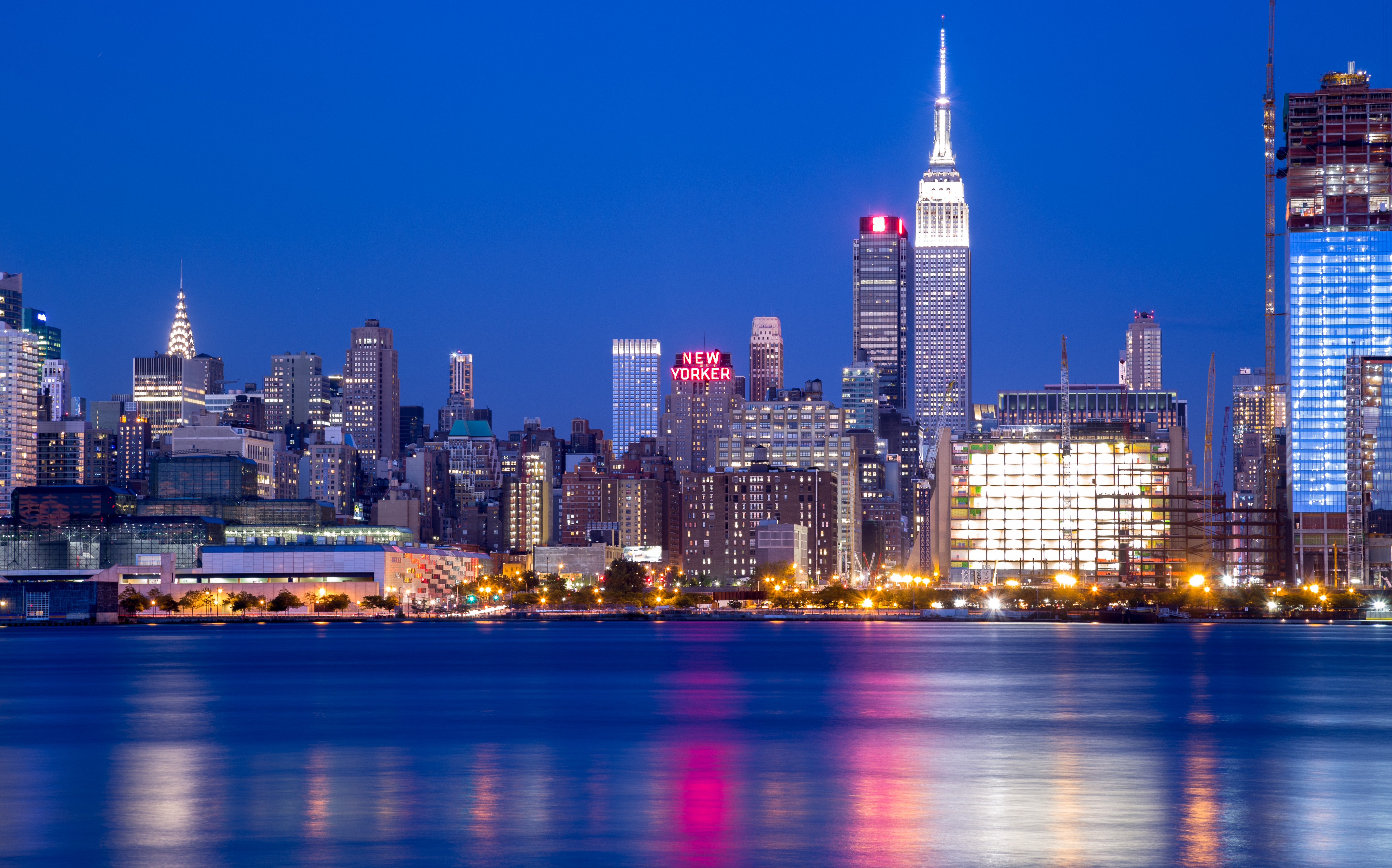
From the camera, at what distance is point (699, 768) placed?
5209cm

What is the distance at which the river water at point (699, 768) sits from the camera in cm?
3634

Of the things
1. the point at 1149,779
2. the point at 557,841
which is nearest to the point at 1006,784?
the point at 1149,779

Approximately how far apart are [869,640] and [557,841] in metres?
134

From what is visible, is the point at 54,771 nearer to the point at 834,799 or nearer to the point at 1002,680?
the point at 834,799

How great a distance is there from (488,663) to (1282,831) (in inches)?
3703

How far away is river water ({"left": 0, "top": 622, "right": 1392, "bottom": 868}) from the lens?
36344 mm

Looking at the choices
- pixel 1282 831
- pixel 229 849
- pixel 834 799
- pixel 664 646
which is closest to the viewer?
pixel 229 849

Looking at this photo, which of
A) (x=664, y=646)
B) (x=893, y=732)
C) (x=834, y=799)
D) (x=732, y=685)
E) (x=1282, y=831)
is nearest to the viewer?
(x=1282, y=831)

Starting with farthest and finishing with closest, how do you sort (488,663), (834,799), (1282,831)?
1. (488,663)
2. (834,799)
3. (1282,831)

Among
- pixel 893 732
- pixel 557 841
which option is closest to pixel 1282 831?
pixel 557 841

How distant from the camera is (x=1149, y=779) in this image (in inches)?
1933

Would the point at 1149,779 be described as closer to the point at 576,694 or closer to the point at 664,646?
the point at 576,694

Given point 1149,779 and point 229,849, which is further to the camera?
point 1149,779

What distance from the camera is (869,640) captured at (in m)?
169
